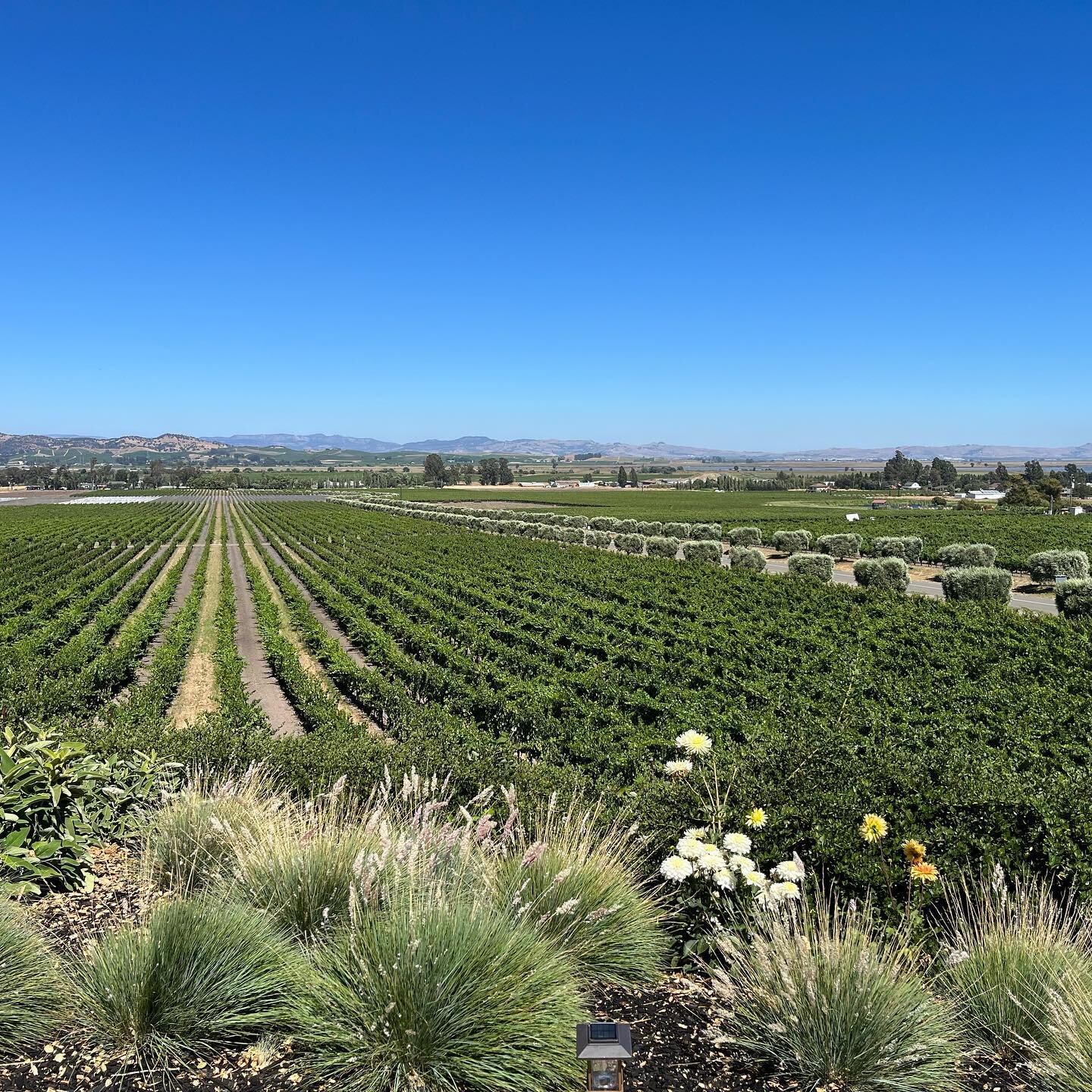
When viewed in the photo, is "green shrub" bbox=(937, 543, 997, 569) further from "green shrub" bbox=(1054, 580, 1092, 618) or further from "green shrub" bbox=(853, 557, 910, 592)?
"green shrub" bbox=(1054, 580, 1092, 618)

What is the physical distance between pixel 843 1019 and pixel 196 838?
418 centimetres

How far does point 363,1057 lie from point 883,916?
11.4ft

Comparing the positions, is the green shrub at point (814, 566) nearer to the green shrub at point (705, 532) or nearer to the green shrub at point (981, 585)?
the green shrub at point (981, 585)

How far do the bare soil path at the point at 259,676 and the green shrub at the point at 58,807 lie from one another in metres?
2.87

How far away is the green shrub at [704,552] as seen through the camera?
4128cm

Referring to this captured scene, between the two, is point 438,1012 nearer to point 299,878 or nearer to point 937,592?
point 299,878

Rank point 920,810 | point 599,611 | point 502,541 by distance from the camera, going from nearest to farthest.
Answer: point 920,810 < point 599,611 < point 502,541

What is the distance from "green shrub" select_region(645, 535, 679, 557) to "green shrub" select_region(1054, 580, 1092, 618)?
71.7 ft

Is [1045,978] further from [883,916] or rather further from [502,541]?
[502,541]

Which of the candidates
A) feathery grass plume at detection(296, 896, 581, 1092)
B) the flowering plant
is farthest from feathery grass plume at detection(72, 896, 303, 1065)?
the flowering plant

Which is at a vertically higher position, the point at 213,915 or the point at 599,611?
the point at 213,915

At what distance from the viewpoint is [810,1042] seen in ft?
11.4

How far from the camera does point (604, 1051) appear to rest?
8.35 feet

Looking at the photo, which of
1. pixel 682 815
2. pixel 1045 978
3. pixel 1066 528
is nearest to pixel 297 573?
pixel 682 815
